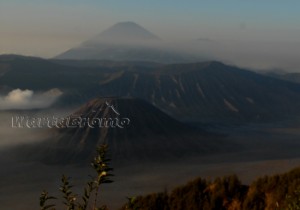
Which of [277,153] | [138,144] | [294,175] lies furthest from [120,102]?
[294,175]

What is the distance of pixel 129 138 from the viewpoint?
15838 cm

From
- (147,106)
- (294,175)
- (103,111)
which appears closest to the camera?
(294,175)

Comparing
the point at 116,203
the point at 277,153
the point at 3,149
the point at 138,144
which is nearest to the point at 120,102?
the point at 138,144

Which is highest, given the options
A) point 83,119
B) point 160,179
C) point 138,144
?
point 83,119

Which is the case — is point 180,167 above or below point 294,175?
above

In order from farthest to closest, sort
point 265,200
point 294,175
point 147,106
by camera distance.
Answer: point 147,106, point 294,175, point 265,200

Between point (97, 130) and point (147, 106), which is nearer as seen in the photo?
point (97, 130)

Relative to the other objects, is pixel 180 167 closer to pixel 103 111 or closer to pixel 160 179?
pixel 160 179

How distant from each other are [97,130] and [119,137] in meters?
7.65

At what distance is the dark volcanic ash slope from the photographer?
14575 centimetres

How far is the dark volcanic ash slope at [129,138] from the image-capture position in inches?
5738

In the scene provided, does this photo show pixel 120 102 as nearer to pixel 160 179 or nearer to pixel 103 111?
pixel 103 111

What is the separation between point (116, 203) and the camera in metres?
81.0

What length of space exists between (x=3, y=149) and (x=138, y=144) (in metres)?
40.5
